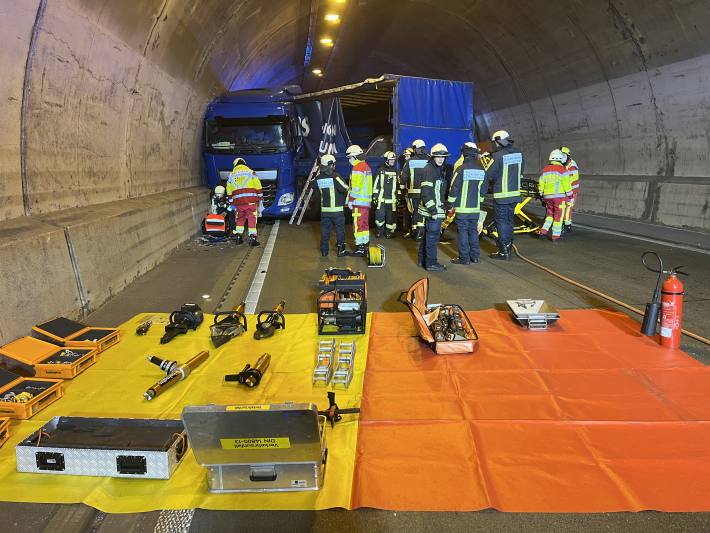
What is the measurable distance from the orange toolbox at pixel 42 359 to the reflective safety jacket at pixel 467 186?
6.10m

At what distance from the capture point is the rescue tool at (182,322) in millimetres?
5219

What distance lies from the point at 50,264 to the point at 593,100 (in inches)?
540

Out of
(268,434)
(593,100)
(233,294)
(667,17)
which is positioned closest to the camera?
(268,434)

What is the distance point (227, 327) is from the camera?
17.1 ft

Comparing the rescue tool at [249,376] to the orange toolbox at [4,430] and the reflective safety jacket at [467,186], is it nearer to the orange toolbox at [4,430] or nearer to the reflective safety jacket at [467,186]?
the orange toolbox at [4,430]

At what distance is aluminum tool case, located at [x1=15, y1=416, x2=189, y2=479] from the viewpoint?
294 centimetres

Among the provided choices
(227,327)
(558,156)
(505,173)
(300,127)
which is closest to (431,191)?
(505,173)

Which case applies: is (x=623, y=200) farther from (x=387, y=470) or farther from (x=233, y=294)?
(x=387, y=470)

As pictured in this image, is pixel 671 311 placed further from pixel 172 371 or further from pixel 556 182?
pixel 556 182

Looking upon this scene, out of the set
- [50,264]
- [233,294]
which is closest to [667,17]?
[233,294]

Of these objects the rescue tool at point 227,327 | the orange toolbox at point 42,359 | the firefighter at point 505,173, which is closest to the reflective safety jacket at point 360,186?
the firefighter at point 505,173

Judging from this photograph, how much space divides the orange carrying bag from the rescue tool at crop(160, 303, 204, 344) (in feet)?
7.85

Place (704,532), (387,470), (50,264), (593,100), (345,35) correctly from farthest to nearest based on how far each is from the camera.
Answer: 1. (345,35)
2. (593,100)
3. (50,264)
4. (387,470)
5. (704,532)

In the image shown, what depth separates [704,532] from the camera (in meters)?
2.47
